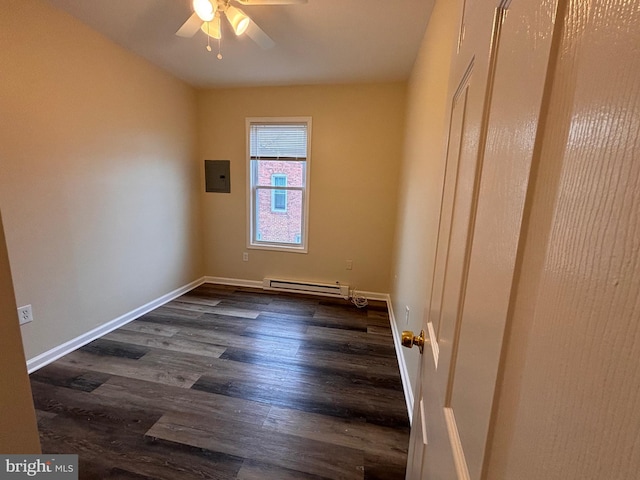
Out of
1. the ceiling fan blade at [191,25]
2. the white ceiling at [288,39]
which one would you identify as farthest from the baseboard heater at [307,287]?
the ceiling fan blade at [191,25]

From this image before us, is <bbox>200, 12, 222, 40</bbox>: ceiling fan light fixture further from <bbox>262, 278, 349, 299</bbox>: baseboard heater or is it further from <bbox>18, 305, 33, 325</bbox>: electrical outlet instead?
<bbox>262, 278, 349, 299</bbox>: baseboard heater

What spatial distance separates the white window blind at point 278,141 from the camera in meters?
3.38

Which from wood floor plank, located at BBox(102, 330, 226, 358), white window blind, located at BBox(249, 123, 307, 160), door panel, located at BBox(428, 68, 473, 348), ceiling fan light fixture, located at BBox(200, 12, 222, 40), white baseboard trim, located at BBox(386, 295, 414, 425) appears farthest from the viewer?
white window blind, located at BBox(249, 123, 307, 160)

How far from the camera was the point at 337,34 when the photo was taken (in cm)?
218

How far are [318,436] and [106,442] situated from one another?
1119 millimetres

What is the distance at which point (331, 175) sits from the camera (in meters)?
3.37

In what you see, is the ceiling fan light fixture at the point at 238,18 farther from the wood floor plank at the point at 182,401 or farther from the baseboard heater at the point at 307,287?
the baseboard heater at the point at 307,287

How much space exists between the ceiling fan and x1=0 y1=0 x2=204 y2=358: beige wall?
0.95 metres

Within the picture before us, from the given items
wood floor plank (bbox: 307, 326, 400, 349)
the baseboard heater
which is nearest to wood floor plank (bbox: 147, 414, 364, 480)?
wood floor plank (bbox: 307, 326, 400, 349)

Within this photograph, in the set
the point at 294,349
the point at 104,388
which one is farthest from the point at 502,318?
Answer: the point at 104,388

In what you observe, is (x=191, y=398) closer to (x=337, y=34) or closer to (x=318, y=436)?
(x=318, y=436)

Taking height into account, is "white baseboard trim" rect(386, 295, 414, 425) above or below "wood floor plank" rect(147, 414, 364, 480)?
above

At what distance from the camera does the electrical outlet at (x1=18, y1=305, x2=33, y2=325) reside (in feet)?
6.17

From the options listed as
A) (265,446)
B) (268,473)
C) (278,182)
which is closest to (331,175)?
(278,182)
